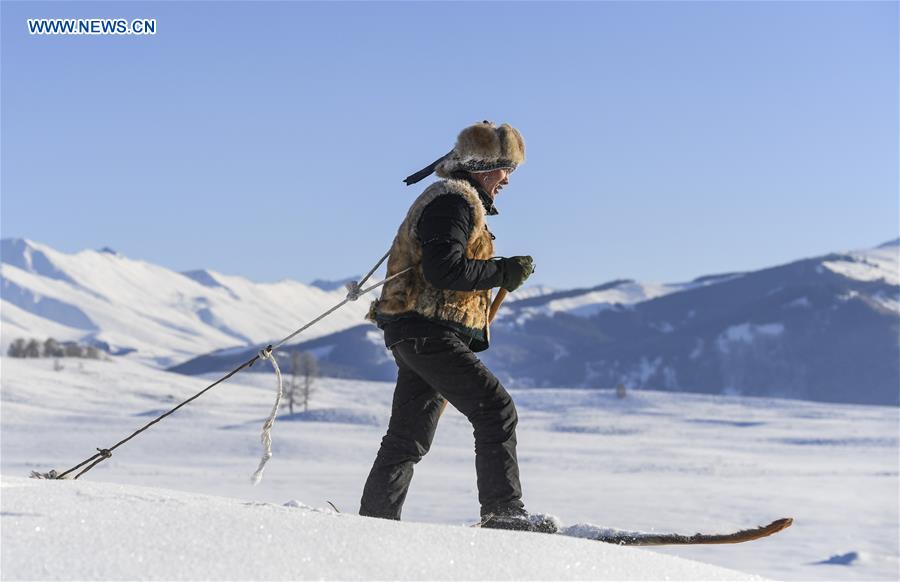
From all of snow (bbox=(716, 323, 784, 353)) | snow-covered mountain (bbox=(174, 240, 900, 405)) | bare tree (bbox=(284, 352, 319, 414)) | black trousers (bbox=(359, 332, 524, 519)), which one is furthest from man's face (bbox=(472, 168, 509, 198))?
snow (bbox=(716, 323, 784, 353))

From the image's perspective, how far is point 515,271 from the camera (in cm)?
456

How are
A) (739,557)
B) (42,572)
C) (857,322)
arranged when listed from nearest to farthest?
(42,572)
(739,557)
(857,322)

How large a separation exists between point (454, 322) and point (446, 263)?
1.07 ft

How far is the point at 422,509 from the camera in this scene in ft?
74.1

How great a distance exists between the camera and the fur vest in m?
4.52

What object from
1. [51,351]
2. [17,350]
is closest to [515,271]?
[51,351]

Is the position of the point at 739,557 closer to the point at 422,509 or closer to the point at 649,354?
the point at 422,509

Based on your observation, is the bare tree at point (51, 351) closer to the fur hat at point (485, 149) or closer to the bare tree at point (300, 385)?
the bare tree at point (300, 385)

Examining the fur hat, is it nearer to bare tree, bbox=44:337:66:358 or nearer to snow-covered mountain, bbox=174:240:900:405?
bare tree, bbox=44:337:66:358

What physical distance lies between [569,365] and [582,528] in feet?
626

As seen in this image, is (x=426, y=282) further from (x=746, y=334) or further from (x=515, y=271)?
(x=746, y=334)

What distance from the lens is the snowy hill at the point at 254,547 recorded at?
293cm

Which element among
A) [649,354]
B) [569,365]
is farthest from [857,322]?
[569,365]

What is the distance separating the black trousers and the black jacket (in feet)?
0.17
